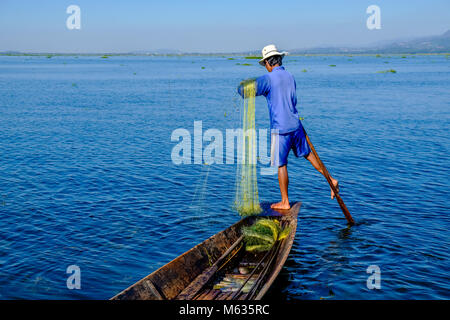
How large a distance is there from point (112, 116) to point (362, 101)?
19.4 metres

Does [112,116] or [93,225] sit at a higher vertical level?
[112,116]

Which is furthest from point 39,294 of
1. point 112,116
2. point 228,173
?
point 112,116

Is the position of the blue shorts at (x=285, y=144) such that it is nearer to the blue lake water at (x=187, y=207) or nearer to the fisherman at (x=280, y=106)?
the fisherman at (x=280, y=106)

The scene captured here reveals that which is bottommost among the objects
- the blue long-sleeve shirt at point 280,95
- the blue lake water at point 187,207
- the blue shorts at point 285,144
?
the blue lake water at point 187,207

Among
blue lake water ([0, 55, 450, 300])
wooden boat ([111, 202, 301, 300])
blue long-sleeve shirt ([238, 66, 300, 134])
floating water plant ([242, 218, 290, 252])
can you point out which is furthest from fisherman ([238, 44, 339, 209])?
wooden boat ([111, 202, 301, 300])

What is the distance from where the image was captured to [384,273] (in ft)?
27.5

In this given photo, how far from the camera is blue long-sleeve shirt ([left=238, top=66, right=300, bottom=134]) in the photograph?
8.60m

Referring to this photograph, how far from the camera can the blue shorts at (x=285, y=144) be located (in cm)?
901

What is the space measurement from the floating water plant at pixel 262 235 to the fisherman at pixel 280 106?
107cm

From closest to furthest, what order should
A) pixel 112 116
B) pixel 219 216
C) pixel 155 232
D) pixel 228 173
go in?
pixel 155 232 < pixel 219 216 < pixel 228 173 < pixel 112 116

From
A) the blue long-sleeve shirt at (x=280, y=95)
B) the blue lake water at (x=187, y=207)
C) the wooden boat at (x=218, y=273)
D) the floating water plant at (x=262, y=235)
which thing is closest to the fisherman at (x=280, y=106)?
the blue long-sleeve shirt at (x=280, y=95)
